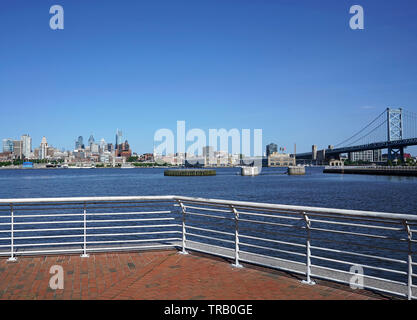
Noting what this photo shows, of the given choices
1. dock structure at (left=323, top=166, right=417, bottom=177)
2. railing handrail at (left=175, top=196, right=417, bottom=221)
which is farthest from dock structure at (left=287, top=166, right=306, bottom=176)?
railing handrail at (left=175, top=196, right=417, bottom=221)

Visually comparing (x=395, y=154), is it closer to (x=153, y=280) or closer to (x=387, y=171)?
(x=387, y=171)

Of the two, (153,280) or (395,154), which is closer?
(153,280)

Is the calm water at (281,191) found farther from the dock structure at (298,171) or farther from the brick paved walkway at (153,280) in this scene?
the dock structure at (298,171)

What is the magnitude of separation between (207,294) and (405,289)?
111 inches

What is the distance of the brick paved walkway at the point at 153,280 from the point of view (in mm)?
5535

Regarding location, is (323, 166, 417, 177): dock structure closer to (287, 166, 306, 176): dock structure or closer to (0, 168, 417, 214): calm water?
(287, 166, 306, 176): dock structure

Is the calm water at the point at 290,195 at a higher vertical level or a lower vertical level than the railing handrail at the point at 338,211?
lower

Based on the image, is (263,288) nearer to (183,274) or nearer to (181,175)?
(183,274)

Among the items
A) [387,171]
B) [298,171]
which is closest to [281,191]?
[387,171]

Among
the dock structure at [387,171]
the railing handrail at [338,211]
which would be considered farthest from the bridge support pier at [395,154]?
the railing handrail at [338,211]

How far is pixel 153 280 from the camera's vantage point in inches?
244
